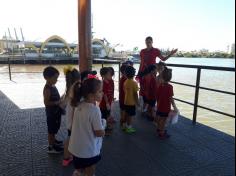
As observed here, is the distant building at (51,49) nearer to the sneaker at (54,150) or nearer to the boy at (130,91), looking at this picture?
the boy at (130,91)

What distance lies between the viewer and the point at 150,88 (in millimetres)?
4262

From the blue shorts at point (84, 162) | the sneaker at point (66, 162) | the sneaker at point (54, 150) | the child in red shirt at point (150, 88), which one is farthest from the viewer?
the child in red shirt at point (150, 88)

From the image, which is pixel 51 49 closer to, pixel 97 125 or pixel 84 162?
pixel 84 162

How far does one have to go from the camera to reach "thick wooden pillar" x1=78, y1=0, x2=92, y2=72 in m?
5.22

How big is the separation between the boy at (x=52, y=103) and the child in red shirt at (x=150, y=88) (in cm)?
178

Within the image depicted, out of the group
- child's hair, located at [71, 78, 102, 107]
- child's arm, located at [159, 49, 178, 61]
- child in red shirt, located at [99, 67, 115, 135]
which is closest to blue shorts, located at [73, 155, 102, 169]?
child's hair, located at [71, 78, 102, 107]

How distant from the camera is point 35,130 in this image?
3854mm

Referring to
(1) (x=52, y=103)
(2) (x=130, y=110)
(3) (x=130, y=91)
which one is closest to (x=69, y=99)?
(1) (x=52, y=103)

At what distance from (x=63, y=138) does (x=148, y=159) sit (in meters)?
1.29

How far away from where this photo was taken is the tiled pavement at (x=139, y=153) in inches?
103

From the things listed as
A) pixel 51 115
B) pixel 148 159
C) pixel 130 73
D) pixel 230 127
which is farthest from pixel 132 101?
pixel 230 127

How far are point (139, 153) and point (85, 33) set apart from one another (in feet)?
10.7

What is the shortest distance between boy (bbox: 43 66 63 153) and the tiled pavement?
6.4 inches

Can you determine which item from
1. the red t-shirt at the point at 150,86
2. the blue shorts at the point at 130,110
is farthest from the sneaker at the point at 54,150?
the red t-shirt at the point at 150,86
